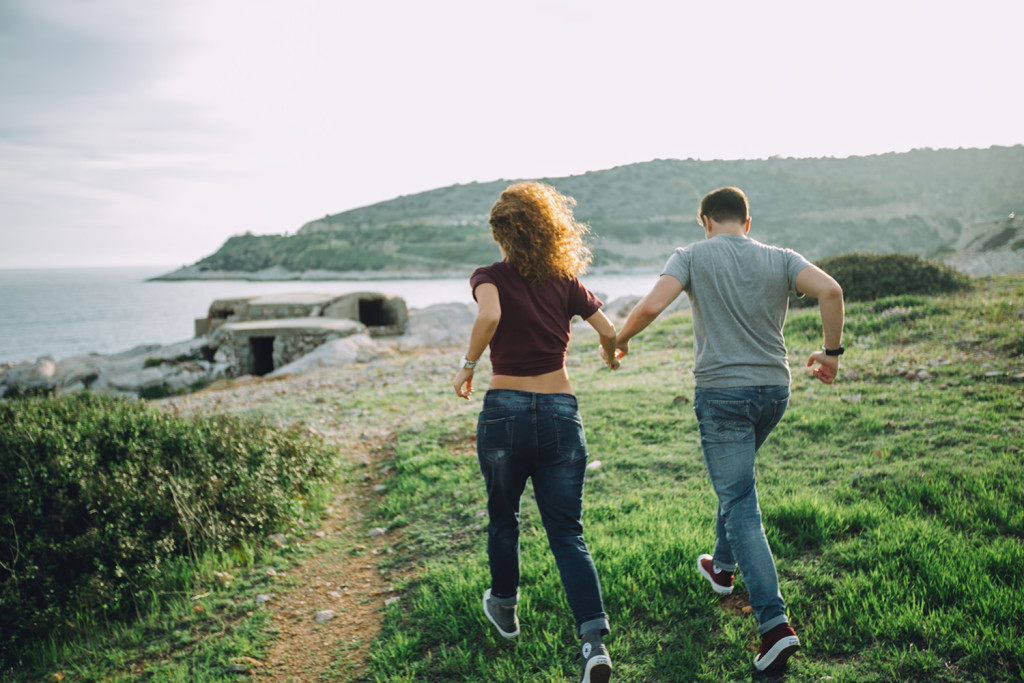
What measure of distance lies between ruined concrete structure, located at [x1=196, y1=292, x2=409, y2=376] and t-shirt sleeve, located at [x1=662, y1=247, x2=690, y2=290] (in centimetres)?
1485

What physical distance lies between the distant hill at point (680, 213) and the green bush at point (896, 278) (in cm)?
4986

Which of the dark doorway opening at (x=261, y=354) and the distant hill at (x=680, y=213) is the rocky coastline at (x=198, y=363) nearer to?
the dark doorway opening at (x=261, y=354)

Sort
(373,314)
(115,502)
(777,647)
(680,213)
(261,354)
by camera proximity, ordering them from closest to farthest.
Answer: (777,647), (115,502), (261,354), (373,314), (680,213)

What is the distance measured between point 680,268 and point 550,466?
3.78 feet

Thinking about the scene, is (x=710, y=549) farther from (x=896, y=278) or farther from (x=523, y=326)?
(x=896, y=278)

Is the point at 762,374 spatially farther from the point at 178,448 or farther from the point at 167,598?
the point at 178,448

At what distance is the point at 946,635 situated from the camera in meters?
2.67

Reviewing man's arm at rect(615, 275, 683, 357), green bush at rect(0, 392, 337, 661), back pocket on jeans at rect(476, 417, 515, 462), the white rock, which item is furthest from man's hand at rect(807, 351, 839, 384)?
the white rock

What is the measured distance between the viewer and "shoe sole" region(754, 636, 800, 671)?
8.52 feet

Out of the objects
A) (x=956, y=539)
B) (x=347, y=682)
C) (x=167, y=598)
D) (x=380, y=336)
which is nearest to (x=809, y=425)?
(x=956, y=539)

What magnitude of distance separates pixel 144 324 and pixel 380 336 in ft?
146

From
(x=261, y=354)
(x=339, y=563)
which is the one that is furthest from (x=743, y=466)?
(x=261, y=354)

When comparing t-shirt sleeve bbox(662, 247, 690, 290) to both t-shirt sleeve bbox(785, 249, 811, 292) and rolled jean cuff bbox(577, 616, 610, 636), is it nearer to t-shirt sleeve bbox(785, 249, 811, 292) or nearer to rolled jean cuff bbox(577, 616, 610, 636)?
t-shirt sleeve bbox(785, 249, 811, 292)

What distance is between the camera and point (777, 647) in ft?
8.60
